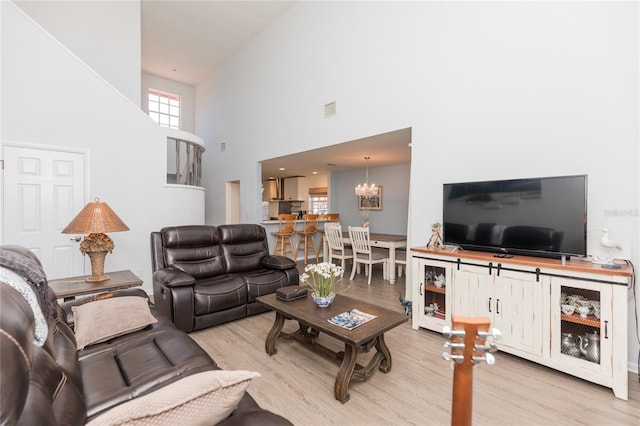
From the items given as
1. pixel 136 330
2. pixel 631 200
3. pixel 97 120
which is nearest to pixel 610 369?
pixel 631 200

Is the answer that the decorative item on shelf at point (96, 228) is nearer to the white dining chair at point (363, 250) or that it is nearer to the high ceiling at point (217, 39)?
the high ceiling at point (217, 39)

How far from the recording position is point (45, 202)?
356 cm

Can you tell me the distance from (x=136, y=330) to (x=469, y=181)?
3249 millimetres

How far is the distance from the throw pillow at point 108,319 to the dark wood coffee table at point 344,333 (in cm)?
95

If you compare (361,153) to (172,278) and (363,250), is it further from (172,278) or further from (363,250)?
(172,278)

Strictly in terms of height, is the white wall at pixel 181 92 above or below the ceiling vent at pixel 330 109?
above

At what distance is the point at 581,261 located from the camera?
2324 millimetres

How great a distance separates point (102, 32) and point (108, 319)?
17.8ft

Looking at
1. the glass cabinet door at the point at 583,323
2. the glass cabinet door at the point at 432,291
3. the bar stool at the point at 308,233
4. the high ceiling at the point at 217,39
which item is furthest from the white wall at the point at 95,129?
the glass cabinet door at the point at 583,323

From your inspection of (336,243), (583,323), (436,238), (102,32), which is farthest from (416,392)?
(102,32)

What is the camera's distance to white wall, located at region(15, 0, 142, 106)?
464 centimetres

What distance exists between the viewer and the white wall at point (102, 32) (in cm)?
464

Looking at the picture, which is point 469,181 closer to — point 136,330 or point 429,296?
point 429,296

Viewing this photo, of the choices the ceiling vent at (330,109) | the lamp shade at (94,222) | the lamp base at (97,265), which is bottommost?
the lamp base at (97,265)
